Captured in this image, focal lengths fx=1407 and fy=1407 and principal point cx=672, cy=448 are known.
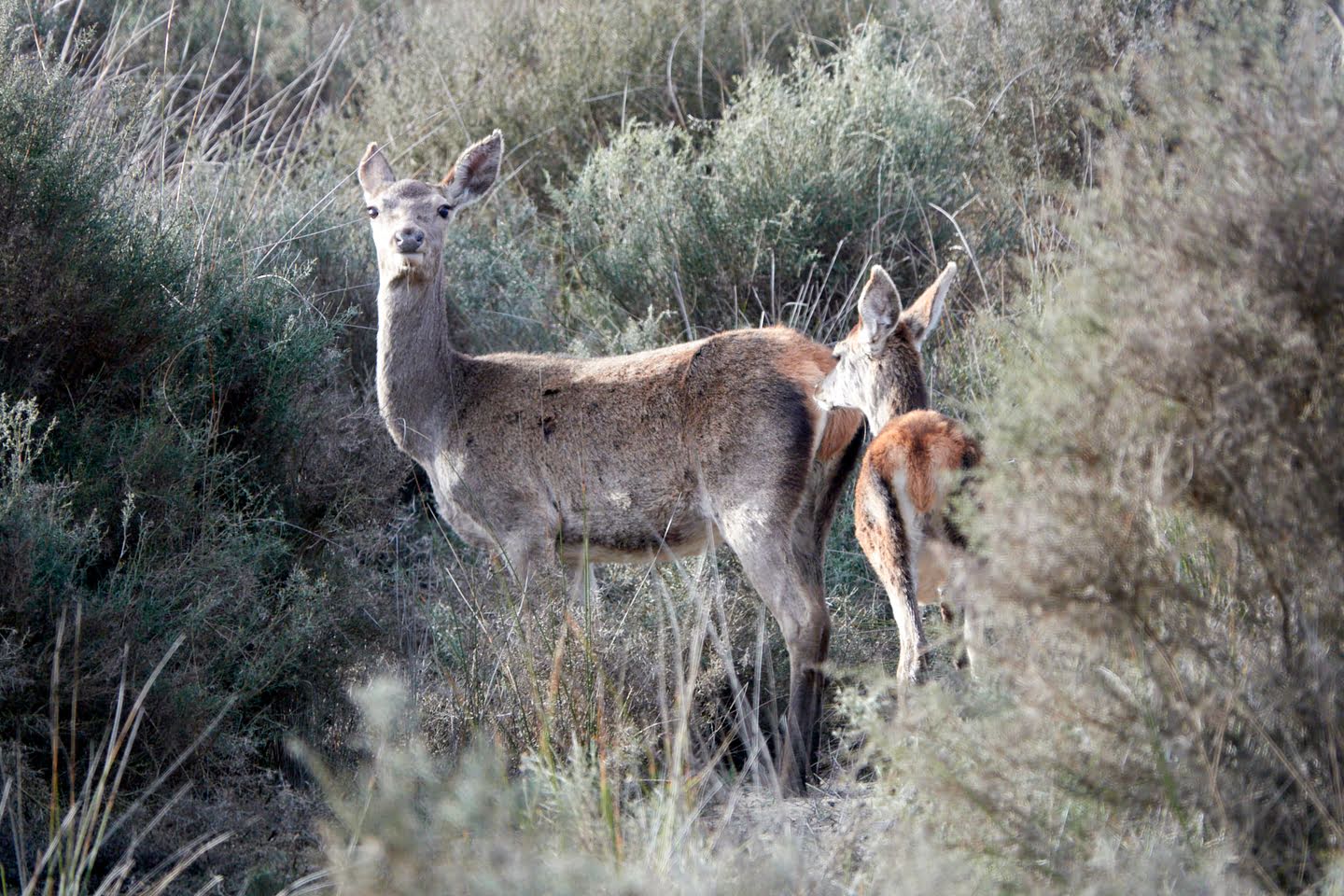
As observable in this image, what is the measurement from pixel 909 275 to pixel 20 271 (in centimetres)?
520

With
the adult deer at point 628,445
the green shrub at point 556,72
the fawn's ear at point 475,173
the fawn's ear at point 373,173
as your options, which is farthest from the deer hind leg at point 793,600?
the green shrub at point 556,72

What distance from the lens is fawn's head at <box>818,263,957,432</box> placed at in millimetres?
5816

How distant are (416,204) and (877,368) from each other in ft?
7.62

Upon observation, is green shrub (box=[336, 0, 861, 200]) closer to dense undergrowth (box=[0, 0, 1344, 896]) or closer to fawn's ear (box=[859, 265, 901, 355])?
dense undergrowth (box=[0, 0, 1344, 896])

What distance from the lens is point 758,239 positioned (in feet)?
26.8

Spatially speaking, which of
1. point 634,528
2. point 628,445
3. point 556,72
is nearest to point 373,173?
point 628,445

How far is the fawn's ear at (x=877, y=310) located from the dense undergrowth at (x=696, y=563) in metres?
0.43

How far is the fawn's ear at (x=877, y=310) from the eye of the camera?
19.0 ft

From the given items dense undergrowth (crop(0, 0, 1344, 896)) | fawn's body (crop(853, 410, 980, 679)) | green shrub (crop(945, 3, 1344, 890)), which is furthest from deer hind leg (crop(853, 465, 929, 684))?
green shrub (crop(945, 3, 1344, 890))

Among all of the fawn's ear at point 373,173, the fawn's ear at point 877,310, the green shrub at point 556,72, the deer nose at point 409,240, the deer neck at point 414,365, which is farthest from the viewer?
the green shrub at point 556,72

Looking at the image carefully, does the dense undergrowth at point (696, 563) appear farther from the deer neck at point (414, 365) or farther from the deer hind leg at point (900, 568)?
the deer neck at point (414, 365)

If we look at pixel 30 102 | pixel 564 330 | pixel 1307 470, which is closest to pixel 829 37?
pixel 564 330

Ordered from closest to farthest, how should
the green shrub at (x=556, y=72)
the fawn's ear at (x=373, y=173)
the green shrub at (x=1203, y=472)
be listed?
the green shrub at (x=1203, y=472) < the fawn's ear at (x=373, y=173) < the green shrub at (x=556, y=72)

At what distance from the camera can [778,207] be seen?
27.7ft
